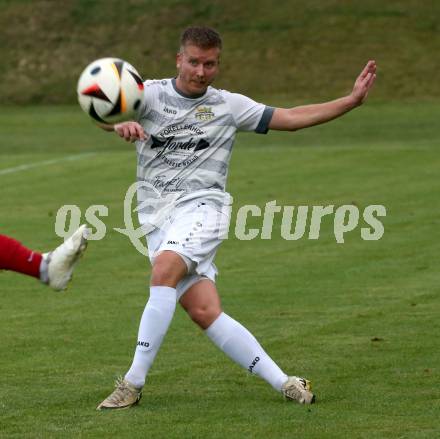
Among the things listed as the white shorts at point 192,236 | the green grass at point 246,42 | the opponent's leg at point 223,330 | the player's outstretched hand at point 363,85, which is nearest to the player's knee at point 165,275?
the white shorts at point 192,236

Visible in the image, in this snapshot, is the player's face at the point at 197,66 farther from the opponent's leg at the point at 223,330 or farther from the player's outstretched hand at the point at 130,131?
the opponent's leg at the point at 223,330

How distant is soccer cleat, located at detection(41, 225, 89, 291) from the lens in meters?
7.84

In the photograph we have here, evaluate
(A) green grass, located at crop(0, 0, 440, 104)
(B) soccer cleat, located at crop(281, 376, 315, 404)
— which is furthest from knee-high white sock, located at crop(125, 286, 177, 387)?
(A) green grass, located at crop(0, 0, 440, 104)

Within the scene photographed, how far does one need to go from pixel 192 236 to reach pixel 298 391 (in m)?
1.13

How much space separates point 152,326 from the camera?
8.08m

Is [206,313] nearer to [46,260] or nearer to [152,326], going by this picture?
[152,326]

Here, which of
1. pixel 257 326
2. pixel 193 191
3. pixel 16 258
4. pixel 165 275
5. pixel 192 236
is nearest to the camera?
pixel 16 258

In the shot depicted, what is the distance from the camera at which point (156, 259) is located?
8125mm

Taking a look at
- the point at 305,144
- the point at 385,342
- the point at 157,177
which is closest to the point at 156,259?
the point at 157,177

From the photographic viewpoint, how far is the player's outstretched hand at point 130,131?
780cm

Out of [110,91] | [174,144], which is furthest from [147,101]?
[110,91]

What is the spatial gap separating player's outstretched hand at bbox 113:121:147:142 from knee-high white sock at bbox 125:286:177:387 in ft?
3.01

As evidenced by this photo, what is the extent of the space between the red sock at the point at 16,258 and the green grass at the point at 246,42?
3892 centimetres

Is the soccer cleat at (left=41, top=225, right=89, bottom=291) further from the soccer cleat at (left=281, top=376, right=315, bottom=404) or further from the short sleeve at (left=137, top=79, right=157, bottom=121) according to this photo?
the soccer cleat at (left=281, top=376, right=315, bottom=404)
